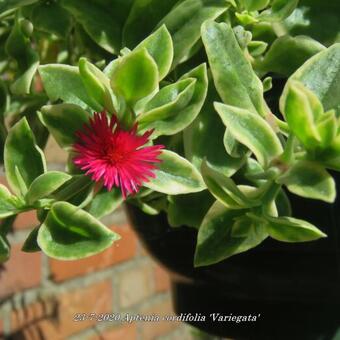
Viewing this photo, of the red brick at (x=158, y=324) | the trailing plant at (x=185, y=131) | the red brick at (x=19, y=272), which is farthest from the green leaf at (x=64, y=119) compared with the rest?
the red brick at (x=158, y=324)

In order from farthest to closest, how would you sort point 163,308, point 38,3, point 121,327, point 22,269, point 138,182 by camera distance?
point 163,308 → point 121,327 → point 22,269 → point 38,3 → point 138,182

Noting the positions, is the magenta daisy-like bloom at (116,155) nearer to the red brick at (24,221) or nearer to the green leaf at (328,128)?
the green leaf at (328,128)

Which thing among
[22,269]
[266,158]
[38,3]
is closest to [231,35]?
[266,158]

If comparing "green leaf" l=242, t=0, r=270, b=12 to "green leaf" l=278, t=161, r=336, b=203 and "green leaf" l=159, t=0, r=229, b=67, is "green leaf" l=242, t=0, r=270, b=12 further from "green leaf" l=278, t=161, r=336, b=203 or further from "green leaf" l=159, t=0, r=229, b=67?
"green leaf" l=278, t=161, r=336, b=203

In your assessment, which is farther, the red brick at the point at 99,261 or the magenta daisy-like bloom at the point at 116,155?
the red brick at the point at 99,261

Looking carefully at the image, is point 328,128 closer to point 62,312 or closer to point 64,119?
point 64,119

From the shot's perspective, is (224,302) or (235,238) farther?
(224,302)

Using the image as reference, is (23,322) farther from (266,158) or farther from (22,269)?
(266,158)
